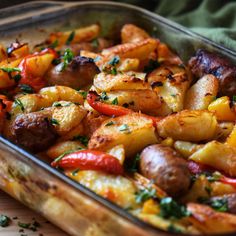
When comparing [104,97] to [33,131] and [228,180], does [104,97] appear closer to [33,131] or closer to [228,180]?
[33,131]

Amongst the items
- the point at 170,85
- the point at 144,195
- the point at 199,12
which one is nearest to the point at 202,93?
the point at 170,85

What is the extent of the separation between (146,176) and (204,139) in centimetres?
49

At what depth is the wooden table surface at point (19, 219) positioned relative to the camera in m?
2.72

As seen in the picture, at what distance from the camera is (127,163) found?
273cm

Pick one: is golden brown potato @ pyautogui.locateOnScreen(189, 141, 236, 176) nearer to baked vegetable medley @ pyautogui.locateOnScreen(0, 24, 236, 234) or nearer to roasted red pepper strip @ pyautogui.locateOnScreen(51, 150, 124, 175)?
baked vegetable medley @ pyautogui.locateOnScreen(0, 24, 236, 234)

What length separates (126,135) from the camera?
2.70 metres

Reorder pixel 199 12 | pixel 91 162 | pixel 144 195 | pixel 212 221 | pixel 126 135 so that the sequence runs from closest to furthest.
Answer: pixel 212 221 → pixel 144 195 → pixel 91 162 → pixel 126 135 → pixel 199 12

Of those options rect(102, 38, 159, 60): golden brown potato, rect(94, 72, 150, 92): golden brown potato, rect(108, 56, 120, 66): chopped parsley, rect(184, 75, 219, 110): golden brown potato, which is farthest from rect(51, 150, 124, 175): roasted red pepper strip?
rect(102, 38, 159, 60): golden brown potato

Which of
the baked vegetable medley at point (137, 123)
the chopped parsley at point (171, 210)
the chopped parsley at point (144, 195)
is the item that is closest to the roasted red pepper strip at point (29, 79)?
the baked vegetable medley at point (137, 123)

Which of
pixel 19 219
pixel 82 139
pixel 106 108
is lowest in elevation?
pixel 19 219

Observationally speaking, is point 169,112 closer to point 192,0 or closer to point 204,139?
point 204,139

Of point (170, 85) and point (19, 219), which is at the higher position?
point (170, 85)

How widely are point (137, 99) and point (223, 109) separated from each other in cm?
43

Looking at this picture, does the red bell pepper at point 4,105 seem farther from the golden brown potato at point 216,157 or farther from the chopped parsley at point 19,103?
the golden brown potato at point 216,157
